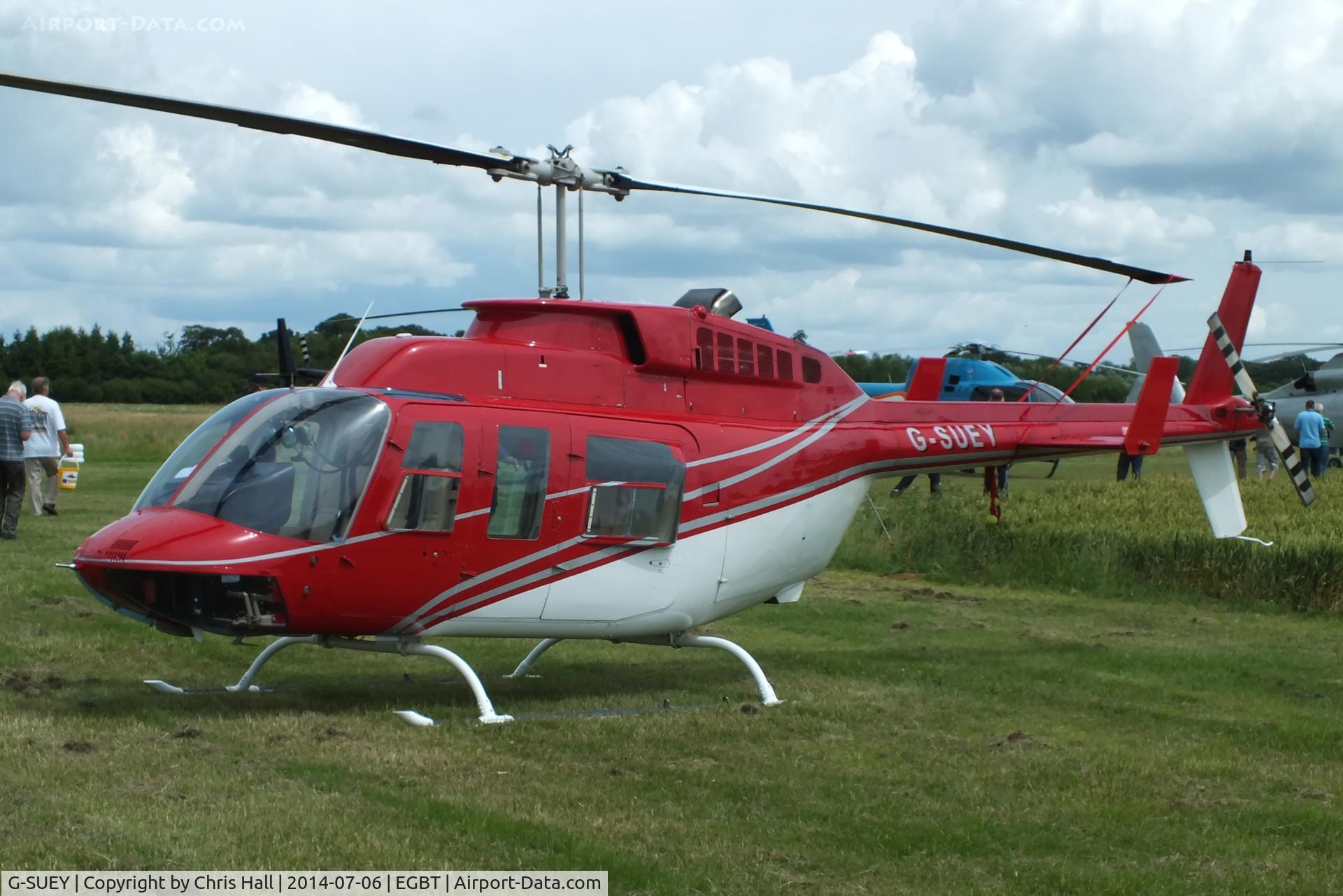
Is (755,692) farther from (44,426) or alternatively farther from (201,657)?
(44,426)

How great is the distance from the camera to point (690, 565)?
10695 millimetres

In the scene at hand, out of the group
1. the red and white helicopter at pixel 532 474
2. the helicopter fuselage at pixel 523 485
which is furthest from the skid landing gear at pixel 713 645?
the helicopter fuselage at pixel 523 485

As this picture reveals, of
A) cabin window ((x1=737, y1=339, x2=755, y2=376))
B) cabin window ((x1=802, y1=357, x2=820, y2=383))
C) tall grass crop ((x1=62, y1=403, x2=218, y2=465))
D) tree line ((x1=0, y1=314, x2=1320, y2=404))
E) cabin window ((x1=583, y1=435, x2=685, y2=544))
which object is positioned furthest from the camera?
tree line ((x1=0, y1=314, x2=1320, y2=404))

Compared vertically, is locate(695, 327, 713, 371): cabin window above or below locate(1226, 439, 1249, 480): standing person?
above

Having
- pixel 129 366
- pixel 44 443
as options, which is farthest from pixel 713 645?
pixel 129 366

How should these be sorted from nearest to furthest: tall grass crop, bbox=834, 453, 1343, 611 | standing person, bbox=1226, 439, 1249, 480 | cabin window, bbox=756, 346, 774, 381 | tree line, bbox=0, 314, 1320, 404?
cabin window, bbox=756, 346, 774, 381
tall grass crop, bbox=834, 453, 1343, 611
standing person, bbox=1226, 439, 1249, 480
tree line, bbox=0, 314, 1320, 404

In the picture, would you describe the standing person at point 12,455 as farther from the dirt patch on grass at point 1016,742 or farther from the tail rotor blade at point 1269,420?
the tail rotor blade at point 1269,420

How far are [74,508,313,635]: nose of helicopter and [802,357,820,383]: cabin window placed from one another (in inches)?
176

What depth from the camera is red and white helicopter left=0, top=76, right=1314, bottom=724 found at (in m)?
8.94

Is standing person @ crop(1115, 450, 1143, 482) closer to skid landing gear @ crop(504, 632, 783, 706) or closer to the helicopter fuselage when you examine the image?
the helicopter fuselage

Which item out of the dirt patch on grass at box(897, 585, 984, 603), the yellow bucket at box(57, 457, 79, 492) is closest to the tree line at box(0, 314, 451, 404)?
the yellow bucket at box(57, 457, 79, 492)

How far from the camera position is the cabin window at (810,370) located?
1173 cm

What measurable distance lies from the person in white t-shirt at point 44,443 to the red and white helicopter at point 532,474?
1288cm

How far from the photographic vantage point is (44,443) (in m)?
22.2
